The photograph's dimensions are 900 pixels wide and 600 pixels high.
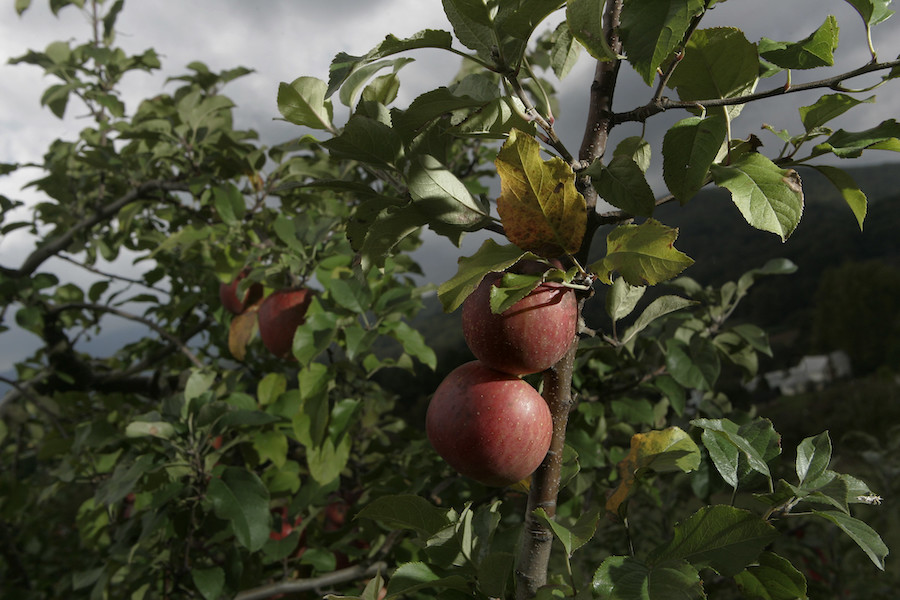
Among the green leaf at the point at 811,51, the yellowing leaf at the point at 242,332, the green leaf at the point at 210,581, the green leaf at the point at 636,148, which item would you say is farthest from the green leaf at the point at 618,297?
the yellowing leaf at the point at 242,332

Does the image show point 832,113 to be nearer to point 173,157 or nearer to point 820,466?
point 820,466

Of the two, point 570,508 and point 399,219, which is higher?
point 399,219

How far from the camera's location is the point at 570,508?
1204 millimetres

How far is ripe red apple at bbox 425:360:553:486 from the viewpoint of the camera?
21.2 inches

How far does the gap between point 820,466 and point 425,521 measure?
368 mm

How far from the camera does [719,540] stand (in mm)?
455

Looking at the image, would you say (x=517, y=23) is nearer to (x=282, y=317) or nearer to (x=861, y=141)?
(x=861, y=141)

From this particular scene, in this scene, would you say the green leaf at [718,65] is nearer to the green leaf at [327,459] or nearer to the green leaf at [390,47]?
the green leaf at [390,47]

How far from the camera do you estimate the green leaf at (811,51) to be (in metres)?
0.44

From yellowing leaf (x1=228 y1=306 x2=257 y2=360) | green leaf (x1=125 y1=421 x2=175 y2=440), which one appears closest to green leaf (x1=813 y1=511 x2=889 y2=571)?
green leaf (x1=125 y1=421 x2=175 y2=440)

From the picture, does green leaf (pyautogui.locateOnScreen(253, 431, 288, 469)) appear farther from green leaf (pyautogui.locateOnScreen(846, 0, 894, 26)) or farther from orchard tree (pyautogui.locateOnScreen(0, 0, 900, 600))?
green leaf (pyautogui.locateOnScreen(846, 0, 894, 26))

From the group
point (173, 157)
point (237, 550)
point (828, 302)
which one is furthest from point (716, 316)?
point (828, 302)

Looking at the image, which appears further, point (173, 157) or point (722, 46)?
point (173, 157)

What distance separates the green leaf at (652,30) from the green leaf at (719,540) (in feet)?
1.10
